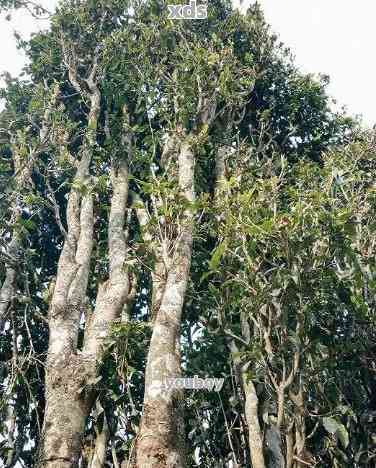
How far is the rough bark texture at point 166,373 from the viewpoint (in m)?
4.50

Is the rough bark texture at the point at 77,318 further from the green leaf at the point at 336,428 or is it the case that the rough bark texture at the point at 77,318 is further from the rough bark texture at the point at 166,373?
the green leaf at the point at 336,428

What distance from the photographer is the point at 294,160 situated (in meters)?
11.7

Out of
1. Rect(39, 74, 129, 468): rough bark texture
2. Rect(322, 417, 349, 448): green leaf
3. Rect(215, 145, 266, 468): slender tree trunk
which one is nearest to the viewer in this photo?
Rect(322, 417, 349, 448): green leaf

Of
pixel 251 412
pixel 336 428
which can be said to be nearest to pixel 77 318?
pixel 251 412

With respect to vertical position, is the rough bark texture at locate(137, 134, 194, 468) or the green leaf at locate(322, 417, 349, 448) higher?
the rough bark texture at locate(137, 134, 194, 468)

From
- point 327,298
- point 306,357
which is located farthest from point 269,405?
point 327,298

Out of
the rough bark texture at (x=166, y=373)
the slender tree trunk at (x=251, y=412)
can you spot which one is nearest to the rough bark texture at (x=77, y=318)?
the rough bark texture at (x=166, y=373)

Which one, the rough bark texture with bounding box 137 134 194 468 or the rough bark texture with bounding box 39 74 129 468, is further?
the rough bark texture with bounding box 39 74 129 468

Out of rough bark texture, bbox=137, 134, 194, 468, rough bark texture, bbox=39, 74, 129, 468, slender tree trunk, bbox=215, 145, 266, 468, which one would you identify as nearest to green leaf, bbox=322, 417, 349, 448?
slender tree trunk, bbox=215, 145, 266, 468

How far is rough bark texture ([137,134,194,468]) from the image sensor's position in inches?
177

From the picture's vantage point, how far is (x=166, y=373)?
16.8 feet

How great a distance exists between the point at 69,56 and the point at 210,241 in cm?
630

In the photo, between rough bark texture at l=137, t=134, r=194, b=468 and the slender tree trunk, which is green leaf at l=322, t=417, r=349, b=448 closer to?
the slender tree trunk

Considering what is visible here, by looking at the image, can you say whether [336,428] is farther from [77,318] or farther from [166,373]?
[77,318]
